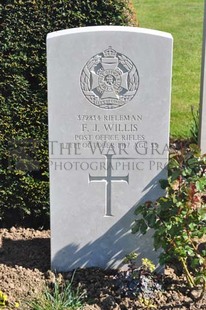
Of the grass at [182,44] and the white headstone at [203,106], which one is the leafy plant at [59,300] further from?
the grass at [182,44]

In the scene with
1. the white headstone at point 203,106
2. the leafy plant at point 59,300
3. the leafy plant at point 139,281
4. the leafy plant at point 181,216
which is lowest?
the leafy plant at point 59,300

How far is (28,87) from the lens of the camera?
178 inches

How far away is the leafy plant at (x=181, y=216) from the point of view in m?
3.66

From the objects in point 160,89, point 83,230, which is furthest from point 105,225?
point 160,89

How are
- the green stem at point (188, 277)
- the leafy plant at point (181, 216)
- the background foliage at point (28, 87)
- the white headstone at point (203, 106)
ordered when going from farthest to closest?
the white headstone at point (203, 106) → the background foliage at point (28, 87) → the green stem at point (188, 277) → the leafy plant at point (181, 216)

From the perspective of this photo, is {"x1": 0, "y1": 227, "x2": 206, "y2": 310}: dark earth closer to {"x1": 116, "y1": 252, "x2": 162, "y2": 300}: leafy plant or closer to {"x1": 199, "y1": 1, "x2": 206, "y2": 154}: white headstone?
{"x1": 116, "y1": 252, "x2": 162, "y2": 300}: leafy plant

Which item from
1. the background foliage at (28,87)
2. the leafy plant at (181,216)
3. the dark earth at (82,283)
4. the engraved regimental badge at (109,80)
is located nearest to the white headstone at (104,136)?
the engraved regimental badge at (109,80)

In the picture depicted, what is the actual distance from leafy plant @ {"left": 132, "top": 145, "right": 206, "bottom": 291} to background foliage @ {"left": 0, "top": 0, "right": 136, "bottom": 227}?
1.15 m

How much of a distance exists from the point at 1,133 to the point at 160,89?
4.50ft

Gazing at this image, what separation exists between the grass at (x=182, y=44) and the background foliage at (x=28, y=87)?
89.4 inches

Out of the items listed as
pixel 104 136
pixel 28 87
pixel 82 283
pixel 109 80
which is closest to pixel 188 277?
pixel 82 283

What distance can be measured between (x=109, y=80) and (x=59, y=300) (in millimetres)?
1380

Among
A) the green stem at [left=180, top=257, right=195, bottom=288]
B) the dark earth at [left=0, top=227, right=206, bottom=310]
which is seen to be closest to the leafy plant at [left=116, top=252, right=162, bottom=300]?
the dark earth at [left=0, top=227, right=206, bottom=310]

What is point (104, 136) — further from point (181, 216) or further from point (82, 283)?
point (82, 283)
